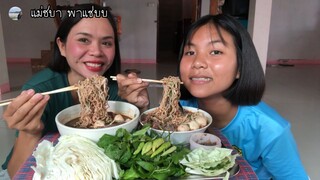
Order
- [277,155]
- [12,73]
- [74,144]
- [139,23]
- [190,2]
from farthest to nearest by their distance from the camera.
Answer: [190,2] < [139,23] < [12,73] < [277,155] < [74,144]

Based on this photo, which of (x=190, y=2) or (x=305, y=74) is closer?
(x=305, y=74)

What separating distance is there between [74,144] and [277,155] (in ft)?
3.10

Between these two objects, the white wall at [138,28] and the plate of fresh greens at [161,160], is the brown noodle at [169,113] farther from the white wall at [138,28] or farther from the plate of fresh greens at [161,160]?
the white wall at [138,28]

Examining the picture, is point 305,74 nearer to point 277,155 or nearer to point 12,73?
point 277,155

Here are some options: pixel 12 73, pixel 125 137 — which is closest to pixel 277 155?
pixel 125 137

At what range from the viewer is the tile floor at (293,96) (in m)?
3.12

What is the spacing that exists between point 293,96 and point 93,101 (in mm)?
4929

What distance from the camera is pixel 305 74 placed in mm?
7062

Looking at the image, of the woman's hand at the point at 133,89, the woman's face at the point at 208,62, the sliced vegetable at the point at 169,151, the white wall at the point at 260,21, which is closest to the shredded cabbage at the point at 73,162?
the sliced vegetable at the point at 169,151

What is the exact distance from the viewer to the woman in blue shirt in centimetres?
127

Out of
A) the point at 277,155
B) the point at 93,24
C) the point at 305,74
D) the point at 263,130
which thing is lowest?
the point at 305,74

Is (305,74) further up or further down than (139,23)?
further down

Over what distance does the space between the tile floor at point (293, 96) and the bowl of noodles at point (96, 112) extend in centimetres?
214

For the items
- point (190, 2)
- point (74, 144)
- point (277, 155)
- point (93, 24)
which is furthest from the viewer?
point (190, 2)
